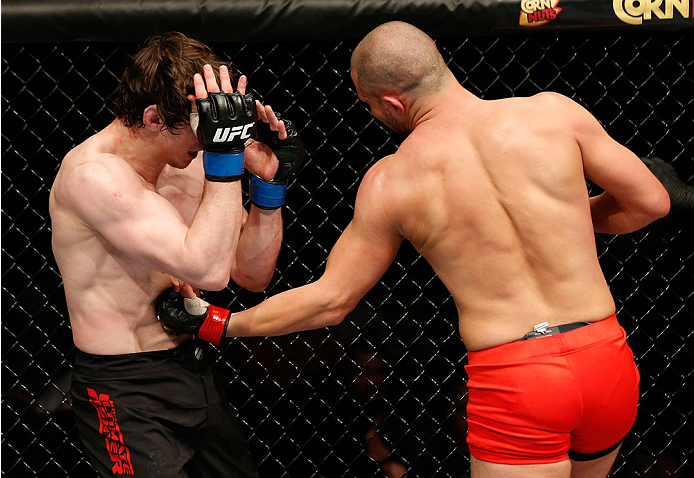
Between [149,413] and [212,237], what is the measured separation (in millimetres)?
508

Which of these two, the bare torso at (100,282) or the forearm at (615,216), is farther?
the forearm at (615,216)

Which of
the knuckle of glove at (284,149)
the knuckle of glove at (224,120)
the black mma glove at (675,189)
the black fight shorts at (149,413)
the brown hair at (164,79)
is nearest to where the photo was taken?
the knuckle of glove at (224,120)

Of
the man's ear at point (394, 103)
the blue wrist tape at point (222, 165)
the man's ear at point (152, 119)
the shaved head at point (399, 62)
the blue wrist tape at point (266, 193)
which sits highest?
the shaved head at point (399, 62)

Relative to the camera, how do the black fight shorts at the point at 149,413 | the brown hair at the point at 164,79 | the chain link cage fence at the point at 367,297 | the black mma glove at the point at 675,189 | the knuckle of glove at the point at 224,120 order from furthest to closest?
1. the chain link cage fence at the point at 367,297
2. the black mma glove at the point at 675,189
3. the black fight shorts at the point at 149,413
4. the brown hair at the point at 164,79
5. the knuckle of glove at the point at 224,120

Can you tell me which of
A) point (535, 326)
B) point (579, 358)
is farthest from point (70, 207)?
point (579, 358)

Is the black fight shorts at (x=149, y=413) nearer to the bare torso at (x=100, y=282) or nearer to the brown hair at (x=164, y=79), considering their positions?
the bare torso at (x=100, y=282)

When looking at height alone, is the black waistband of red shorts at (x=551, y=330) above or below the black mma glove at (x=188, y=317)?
above

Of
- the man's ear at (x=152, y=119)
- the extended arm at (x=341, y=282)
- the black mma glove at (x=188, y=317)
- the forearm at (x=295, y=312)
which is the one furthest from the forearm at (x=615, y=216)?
the man's ear at (x=152, y=119)

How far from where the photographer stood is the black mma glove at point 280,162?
1.84 meters

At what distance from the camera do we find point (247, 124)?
1.55m

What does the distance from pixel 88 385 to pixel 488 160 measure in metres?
1.12

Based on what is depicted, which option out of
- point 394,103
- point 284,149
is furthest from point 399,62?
point 284,149

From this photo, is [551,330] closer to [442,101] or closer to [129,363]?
[442,101]

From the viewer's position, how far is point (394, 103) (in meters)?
1.66
